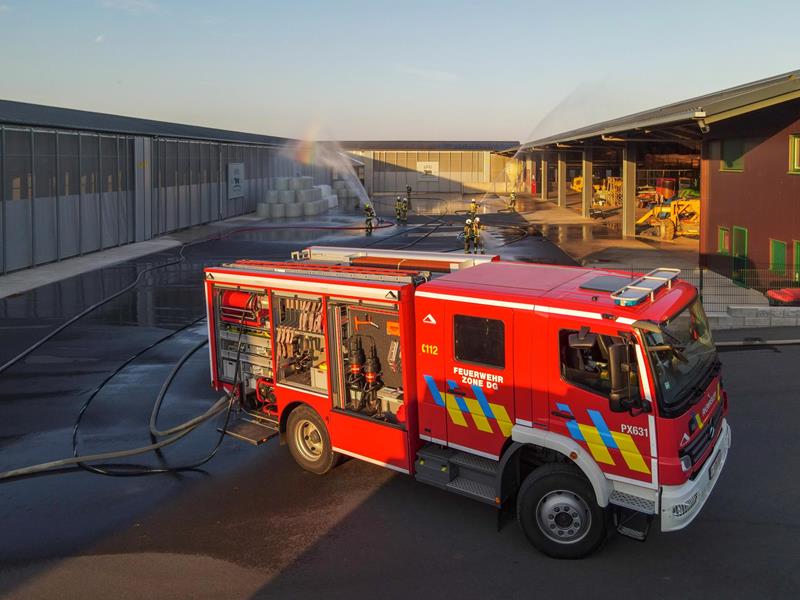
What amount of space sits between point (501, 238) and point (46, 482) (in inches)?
1094

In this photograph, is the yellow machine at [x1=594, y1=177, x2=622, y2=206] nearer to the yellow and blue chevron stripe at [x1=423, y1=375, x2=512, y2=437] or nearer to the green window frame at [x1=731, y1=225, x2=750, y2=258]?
the green window frame at [x1=731, y1=225, x2=750, y2=258]

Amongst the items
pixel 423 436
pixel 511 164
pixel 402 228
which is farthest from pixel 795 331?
pixel 511 164

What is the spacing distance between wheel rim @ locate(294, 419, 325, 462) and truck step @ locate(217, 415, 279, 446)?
324 mm

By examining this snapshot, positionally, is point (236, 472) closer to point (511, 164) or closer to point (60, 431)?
point (60, 431)

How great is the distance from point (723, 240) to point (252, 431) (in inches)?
685

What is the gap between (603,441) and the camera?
6.41 metres

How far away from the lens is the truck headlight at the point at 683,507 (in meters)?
6.16

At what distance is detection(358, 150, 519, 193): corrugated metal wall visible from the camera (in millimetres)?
76562

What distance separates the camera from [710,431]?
686 cm

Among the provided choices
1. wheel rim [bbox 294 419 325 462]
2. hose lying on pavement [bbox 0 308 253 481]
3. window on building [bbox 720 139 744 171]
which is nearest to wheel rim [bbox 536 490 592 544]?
wheel rim [bbox 294 419 325 462]

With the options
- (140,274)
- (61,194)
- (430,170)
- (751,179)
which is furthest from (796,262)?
(430,170)

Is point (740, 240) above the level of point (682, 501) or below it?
above

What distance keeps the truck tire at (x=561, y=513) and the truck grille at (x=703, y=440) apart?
88cm

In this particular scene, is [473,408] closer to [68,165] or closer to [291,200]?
[68,165]
